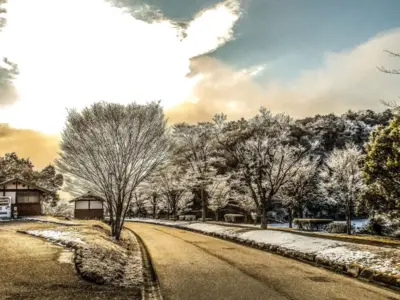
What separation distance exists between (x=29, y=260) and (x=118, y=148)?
9.59m

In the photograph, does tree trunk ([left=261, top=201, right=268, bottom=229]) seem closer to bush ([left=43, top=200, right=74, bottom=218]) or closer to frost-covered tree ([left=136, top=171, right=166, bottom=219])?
frost-covered tree ([left=136, top=171, right=166, bottom=219])

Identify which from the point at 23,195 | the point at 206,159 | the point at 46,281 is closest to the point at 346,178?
the point at 206,159

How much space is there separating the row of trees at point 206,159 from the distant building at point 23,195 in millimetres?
18175

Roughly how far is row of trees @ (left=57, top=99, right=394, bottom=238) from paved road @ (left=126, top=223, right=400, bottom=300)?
7.56 m

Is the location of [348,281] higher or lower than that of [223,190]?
lower

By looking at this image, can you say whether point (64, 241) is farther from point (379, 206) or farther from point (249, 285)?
point (379, 206)

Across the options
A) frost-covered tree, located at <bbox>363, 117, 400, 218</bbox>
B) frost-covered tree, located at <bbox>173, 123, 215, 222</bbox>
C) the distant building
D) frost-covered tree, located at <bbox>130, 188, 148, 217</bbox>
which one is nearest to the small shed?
the distant building

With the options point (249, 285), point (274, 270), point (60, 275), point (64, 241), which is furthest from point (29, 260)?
point (274, 270)

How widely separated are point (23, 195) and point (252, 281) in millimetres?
49969

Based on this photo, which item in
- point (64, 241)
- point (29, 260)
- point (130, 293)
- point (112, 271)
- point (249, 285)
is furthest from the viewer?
point (64, 241)

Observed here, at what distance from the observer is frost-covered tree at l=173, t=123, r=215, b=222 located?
47375 mm

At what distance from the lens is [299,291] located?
9.43 meters

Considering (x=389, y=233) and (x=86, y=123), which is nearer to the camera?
(x=86, y=123)

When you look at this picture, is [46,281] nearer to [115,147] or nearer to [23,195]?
[115,147]
